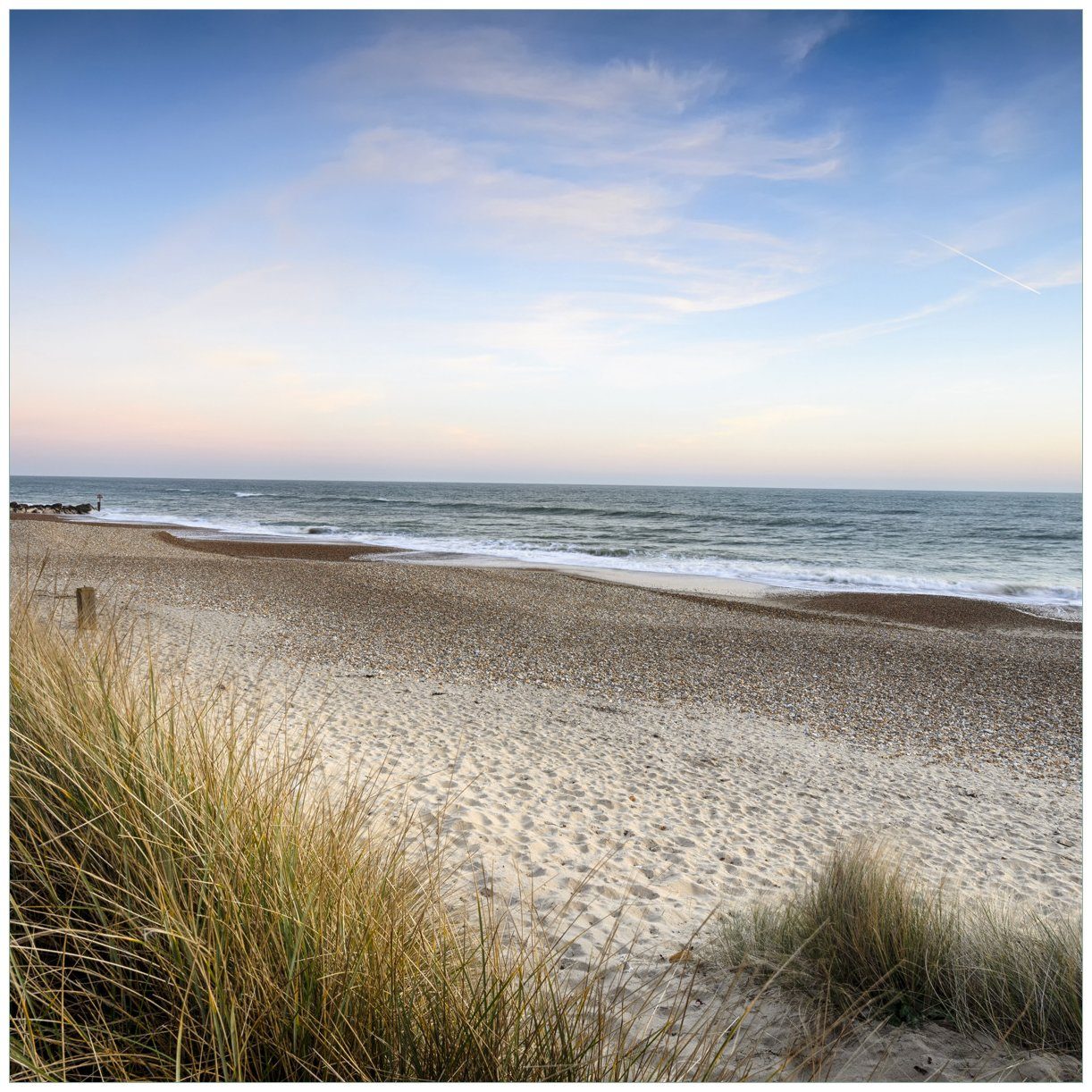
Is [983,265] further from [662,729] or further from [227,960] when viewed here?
[662,729]

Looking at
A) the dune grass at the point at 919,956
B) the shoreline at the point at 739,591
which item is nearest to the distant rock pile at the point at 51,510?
the shoreline at the point at 739,591

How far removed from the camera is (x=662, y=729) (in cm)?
741

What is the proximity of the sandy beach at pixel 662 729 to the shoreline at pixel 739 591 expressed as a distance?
477 millimetres

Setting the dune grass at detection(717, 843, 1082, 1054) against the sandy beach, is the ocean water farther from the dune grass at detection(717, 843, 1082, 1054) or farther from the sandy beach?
the dune grass at detection(717, 843, 1082, 1054)

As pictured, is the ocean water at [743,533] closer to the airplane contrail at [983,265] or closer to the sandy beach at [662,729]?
the sandy beach at [662,729]

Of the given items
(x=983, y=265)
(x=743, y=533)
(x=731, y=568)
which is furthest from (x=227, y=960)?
(x=743, y=533)

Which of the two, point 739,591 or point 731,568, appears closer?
point 739,591

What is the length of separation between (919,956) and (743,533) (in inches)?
1493

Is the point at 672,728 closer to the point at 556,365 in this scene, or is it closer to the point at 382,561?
the point at 556,365

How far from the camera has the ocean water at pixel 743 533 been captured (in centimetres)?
2373

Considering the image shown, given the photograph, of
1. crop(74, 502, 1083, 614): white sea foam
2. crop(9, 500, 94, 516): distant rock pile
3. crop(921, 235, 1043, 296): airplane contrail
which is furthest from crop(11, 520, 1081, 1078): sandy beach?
crop(9, 500, 94, 516): distant rock pile

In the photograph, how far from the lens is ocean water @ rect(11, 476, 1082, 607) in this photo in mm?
23734

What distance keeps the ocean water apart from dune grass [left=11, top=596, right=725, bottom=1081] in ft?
45.4

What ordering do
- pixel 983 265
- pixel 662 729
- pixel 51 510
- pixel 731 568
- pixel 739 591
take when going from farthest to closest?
pixel 51 510
pixel 731 568
pixel 739 591
pixel 662 729
pixel 983 265
